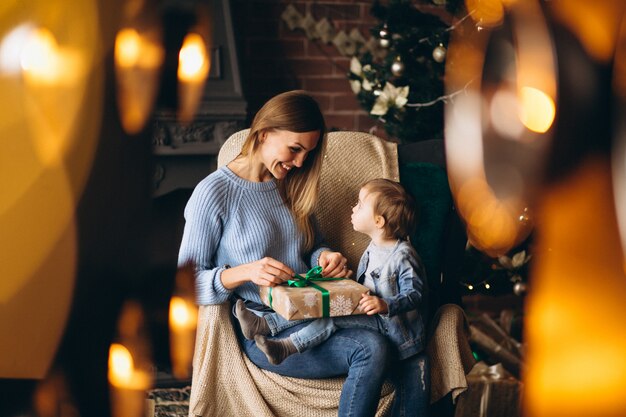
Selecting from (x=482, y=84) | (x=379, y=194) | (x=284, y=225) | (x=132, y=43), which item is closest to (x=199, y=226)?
(x=284, y=225)

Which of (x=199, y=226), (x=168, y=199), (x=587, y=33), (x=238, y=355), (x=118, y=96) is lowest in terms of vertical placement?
(x=238, y=355)

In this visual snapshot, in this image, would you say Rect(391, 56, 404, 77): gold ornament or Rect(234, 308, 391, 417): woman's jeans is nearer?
Rect(234, 308, 391, 417): woman's jeans

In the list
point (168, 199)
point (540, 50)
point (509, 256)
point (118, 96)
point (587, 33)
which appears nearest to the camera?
point (118, 96)

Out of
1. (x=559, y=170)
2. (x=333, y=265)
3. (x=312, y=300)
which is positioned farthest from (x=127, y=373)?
(x=559, y=170)

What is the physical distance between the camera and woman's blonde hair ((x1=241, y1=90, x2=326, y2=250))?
145cm

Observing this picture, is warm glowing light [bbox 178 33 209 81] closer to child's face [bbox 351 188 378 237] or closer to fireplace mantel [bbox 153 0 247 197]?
fireplace mantel [bbox 153 0 247 197]

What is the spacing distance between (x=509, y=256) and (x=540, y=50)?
630mm

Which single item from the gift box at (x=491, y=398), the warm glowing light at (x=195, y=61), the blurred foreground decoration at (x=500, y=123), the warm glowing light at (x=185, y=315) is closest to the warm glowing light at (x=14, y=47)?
the warm glowing light at (x=185, y=315)

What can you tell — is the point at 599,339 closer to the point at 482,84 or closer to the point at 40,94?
the point at 482,84

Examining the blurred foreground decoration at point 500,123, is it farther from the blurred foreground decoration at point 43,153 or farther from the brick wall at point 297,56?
the blurred foreground decoration at point 43,153

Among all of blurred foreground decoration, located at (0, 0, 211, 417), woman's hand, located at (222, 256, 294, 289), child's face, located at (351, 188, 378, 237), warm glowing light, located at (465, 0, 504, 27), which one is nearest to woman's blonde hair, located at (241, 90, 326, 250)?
child's face, located at (351, 188, 378, 237)

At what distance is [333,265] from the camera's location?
1511 millimetres

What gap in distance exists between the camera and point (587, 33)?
1.71 m

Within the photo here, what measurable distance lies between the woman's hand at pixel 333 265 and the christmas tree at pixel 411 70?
0.78 meters
